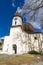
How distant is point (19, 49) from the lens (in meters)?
40.2

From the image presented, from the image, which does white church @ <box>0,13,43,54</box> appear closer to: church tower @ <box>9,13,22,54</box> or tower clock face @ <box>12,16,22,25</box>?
church tower @ <box>9,13,22,54</box>

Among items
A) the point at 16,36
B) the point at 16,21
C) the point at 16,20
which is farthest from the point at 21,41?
the point at 16,20

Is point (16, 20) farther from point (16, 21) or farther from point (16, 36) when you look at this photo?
point (16, 36)

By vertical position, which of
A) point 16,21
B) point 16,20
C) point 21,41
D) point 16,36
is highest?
point 16,20

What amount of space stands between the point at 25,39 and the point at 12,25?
7.57 metres

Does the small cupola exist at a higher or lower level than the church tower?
higher

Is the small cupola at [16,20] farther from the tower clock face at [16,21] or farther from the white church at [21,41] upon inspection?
the white church at [21,41]

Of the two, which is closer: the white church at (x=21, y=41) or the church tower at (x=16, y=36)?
the white church at (x=21, y=41)

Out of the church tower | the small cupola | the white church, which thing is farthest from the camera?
the small cupola

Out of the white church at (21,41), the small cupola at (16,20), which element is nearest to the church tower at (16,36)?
the white church at (21,41)

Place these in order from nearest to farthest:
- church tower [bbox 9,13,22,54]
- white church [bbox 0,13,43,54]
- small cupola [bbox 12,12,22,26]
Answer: white church [bbox 0,13,43,54], church tower [bbox 9,13,22,54], small cupola [bbox 12,12,22,26]

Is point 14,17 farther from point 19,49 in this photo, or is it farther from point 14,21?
point 19,49

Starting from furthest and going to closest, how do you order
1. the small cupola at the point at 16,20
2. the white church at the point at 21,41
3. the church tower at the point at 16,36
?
the small cupola at the point at 16,20, the church tower at the point at 16,36, the white church at the point at 21,41

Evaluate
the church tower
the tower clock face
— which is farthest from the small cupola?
the church tower
